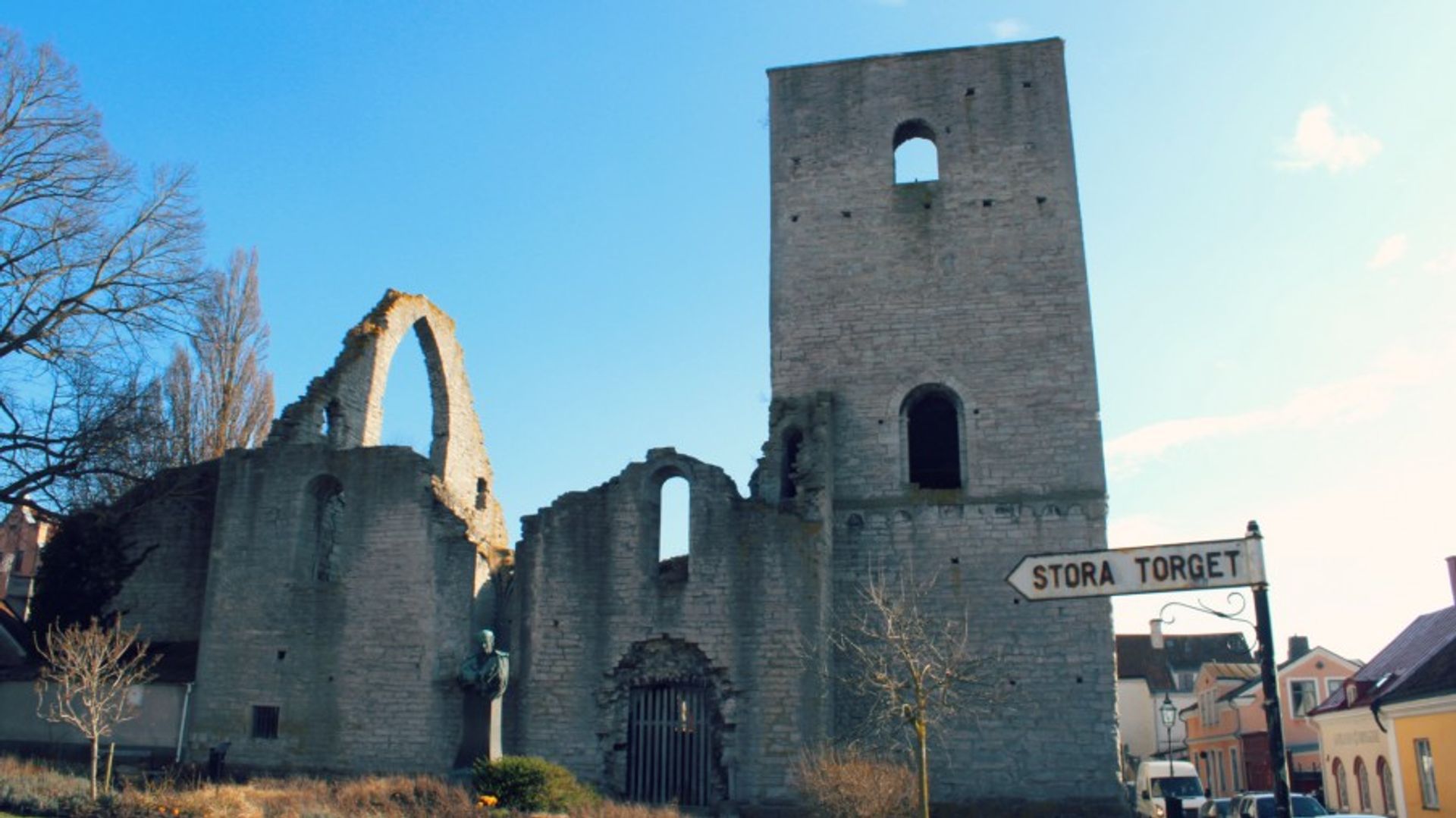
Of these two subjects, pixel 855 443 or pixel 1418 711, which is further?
pixel 1418 711

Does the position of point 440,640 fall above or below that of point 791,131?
below

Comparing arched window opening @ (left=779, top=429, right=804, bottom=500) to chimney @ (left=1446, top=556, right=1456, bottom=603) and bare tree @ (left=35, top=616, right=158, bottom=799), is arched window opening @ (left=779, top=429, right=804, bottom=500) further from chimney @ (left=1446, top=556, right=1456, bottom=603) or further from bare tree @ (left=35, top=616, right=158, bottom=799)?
chimney @ (left=1446, top=556, right=1456, bottom=603)

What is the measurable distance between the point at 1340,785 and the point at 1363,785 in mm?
1645

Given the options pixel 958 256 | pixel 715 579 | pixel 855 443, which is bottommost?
pixel 715 579

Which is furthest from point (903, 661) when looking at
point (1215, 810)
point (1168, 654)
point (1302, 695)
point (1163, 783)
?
point (1168, 654)

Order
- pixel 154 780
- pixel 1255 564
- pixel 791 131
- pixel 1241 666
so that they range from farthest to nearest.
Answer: pixel 1241 666, pixel 791 131, pixel 154 780, pixel 1255 564

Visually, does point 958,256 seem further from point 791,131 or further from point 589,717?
point 589,717

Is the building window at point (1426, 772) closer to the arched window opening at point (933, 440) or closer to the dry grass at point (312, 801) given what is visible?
the arched window opening at point (933, 440)

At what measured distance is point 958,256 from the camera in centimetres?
2089

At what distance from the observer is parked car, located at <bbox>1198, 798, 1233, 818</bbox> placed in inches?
946

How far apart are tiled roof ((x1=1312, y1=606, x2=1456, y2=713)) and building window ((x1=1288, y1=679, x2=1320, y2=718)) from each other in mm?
7989

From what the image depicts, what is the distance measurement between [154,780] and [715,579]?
8.61m

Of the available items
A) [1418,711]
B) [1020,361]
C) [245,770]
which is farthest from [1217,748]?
[245,770]

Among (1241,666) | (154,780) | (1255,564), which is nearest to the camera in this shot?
(1255,564)
